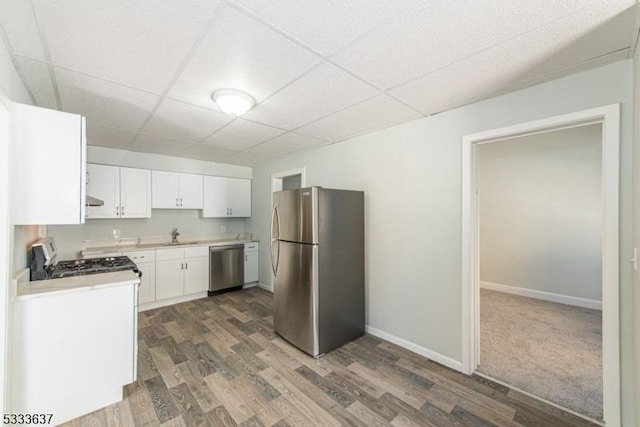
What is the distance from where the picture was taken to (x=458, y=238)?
2.29 metres

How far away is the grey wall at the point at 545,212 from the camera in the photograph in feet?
12.3

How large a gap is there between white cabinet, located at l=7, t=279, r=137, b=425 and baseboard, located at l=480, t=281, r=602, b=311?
541 cm

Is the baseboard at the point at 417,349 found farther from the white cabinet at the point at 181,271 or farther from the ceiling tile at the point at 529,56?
the white cabinet at the point at 181,271

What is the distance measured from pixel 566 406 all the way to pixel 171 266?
459cm

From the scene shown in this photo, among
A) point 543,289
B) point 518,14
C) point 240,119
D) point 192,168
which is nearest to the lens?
point 518,14

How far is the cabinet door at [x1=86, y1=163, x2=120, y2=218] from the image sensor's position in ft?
11.7

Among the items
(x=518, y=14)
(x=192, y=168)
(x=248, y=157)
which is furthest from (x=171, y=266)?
(x=518, y=14)

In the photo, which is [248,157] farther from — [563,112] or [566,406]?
[566,406]

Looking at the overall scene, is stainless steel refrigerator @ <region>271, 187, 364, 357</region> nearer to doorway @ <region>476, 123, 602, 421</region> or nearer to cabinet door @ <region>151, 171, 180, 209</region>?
doorway @ <region>476, 123, 602, 421</region>

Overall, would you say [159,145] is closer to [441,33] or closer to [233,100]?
[233,100]

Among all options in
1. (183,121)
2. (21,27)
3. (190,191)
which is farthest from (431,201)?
(190,191)

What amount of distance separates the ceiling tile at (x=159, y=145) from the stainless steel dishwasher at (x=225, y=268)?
5.38ft

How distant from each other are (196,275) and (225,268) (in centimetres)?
47

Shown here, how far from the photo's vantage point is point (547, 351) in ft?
8.54
